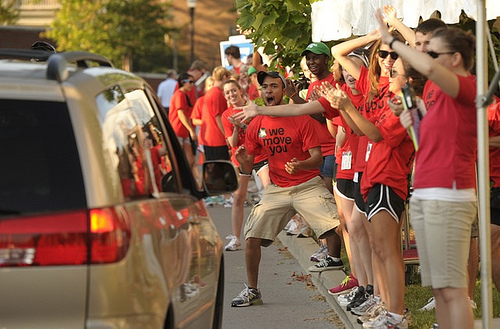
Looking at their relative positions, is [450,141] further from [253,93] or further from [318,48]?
[253,93]

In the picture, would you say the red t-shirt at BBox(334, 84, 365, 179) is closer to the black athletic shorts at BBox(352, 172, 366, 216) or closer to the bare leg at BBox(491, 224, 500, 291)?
the black athletic shorts at BBox(352, 172, 366, 216)

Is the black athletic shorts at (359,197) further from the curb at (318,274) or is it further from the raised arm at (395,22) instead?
the raised arm at (395,22)

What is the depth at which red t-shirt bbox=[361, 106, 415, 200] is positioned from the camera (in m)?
7.60

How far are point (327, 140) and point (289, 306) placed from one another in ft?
7.87

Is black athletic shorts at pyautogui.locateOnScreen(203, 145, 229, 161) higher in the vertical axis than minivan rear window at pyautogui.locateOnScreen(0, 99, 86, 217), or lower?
lower

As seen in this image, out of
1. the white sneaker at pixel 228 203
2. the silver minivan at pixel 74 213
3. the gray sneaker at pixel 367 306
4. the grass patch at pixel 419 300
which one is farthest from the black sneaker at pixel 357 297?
the white sneaker at pixel 228 203

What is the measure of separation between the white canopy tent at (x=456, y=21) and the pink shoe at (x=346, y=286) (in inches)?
78.0

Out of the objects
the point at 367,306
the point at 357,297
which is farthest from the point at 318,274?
the point at 367,306

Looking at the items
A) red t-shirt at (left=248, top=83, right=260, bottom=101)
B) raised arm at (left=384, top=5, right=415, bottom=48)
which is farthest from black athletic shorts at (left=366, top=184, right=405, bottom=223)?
red t-shirt at (left=248, top=83, right=260, bottom=101)

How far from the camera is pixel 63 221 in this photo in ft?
13.3

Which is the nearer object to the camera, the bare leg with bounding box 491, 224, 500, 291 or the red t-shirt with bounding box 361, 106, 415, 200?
the red t-shirt with bounding box 361, 106, 415, 200

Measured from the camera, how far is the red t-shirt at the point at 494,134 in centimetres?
778

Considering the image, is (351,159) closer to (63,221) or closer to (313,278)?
(313,278)

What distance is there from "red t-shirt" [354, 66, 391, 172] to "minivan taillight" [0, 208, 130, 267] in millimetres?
3923
